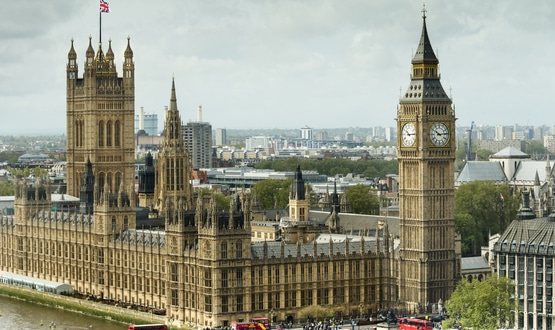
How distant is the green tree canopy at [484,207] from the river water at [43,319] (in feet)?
161

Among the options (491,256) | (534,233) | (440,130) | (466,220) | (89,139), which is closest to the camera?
(534,233)

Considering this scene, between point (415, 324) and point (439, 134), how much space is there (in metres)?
20.7

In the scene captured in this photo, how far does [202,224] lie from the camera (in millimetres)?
118750

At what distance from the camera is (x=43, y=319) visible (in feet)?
437

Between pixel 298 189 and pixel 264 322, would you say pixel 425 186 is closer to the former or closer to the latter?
pixel 264 322

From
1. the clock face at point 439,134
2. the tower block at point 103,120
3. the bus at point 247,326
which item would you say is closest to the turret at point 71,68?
the tower block at point 103,120

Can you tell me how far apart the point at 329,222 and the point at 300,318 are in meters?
23.8

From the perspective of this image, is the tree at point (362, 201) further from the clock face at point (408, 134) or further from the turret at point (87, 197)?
the clock face at point (408, 134)

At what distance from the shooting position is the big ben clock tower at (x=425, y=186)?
411ft

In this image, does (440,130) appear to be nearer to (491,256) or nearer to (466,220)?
(491,256)

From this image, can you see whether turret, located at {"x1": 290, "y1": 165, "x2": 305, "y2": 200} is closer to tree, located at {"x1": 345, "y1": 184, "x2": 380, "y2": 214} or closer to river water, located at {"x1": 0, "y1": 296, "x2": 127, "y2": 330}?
river water, located at {"x1": 0, "y1": 296, "x2": 127, "y2": 330}

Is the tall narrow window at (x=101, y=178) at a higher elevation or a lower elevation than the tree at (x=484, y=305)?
higher

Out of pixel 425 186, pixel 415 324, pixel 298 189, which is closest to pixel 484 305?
pixel 415 324

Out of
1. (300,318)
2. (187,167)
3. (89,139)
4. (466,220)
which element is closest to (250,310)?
(300,318)
